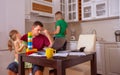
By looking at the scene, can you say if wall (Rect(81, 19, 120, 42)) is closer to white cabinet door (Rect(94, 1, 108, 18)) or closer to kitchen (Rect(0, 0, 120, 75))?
kitchen (Rect(0, 0, 120, 75))

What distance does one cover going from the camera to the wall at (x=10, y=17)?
9.79 ft

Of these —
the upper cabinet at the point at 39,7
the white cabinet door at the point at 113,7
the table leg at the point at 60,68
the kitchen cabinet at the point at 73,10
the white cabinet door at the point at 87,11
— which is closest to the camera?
the table leg at the point at 60,68

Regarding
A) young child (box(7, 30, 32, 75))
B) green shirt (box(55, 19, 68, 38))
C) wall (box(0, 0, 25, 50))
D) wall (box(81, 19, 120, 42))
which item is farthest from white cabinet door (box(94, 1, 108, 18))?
young child (box(7, 30, 32, 75))

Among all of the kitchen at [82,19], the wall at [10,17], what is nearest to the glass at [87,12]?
the kitchen at [82,19]

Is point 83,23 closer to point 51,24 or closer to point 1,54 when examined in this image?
point 51,24

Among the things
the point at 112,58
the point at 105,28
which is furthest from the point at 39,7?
the point at 112,58

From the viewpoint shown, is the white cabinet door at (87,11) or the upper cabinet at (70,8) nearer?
the white cabinet door at (87,11)

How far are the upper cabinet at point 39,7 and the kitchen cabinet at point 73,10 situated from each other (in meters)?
0.53

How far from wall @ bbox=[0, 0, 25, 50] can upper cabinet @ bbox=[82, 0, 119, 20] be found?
178 cm

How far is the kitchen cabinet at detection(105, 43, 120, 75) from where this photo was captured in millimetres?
3486

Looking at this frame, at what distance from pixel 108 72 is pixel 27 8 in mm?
2446

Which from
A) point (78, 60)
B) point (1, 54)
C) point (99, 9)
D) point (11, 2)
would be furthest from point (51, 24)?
point (78, 60)

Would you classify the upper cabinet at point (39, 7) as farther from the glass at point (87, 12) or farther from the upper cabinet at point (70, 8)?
the glass at point (87, 12)

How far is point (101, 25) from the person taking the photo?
14.0ft
